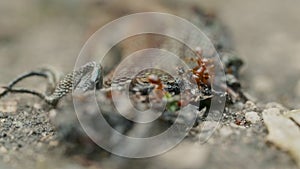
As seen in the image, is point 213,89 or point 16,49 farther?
point 16,49

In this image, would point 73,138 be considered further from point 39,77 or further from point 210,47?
point 210,47

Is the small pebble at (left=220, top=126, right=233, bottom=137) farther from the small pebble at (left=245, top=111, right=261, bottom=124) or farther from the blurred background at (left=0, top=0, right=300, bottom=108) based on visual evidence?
the blurred background at (left=0, top=0, right=300, bottom=108)

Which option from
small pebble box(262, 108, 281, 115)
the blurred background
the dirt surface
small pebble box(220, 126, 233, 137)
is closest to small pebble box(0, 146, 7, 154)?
the dirt surface

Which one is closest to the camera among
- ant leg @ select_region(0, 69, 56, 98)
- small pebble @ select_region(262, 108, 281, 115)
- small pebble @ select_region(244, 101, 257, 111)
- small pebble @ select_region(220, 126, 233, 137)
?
small pebble @ select_region(220, 126, 233, 137)

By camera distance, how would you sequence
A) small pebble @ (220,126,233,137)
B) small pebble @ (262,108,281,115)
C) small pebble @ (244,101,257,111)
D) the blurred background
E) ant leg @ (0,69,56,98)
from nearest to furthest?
small pebble @ (220,126,233,137) → small pebble @ (262,108,281,115) → small pebble @ (244,101,257,111) → ant leg @ (0,69,56,98) → the blurred background

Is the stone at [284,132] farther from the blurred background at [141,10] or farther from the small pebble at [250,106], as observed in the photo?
the blurred background at [141,10]

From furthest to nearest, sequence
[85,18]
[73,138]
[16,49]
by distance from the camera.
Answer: [85,18]
[16,49]
[73,138]

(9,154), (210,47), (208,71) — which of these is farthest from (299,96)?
(9,154)

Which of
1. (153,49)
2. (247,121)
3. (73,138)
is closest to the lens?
(73,138)

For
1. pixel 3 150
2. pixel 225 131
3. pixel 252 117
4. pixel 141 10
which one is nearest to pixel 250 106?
pixel 252 117
